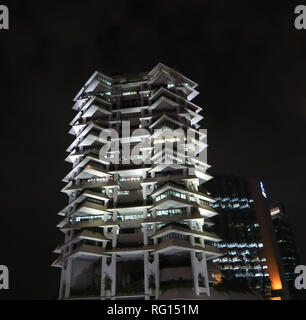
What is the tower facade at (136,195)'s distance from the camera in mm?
62781

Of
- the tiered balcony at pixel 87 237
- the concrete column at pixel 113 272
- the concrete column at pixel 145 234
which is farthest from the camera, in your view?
Result: the concrete column at pixel 145 234

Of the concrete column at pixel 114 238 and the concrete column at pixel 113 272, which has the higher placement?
the concrete column at pixel 114 238

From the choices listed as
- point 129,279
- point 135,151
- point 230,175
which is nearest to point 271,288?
point 230,175

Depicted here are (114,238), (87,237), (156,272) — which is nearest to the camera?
(156,272)

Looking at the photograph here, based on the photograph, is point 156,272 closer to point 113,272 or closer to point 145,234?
point 145,234

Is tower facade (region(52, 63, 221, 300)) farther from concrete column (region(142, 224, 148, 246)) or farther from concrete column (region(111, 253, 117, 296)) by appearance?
concrete column (region(142, 224, 148, 246))

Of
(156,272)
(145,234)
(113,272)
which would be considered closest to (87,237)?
→ (113,272)

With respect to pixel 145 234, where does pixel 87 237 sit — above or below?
below

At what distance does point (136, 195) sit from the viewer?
7519 cm

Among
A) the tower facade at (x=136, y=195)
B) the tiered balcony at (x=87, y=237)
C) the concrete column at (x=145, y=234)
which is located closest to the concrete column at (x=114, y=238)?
the tower facade at (x=136, y=195)

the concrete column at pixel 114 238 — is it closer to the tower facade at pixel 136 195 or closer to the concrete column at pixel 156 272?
the tower facade at pixel 136 195

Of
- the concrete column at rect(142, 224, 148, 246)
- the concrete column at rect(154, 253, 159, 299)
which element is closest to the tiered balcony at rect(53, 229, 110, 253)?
the concrete column at rect(142, 224, 148, 246)

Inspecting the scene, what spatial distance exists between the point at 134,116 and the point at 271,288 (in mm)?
93180
